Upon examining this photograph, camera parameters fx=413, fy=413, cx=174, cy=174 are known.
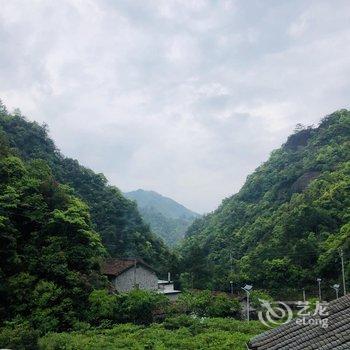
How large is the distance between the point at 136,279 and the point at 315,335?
2851 centimetres

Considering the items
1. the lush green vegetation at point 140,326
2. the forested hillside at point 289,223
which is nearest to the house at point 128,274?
the lush green vegetation at point 140,326

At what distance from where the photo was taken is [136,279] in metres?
34.8

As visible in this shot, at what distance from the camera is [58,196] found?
2955cm

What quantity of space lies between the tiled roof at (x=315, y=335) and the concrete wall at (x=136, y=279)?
26.4m

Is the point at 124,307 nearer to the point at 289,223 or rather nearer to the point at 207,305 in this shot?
the point at 207,305

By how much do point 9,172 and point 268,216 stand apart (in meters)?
39.6

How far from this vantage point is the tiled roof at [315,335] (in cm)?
702

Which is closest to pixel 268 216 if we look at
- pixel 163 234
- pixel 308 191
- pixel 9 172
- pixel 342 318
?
pixel 308 191

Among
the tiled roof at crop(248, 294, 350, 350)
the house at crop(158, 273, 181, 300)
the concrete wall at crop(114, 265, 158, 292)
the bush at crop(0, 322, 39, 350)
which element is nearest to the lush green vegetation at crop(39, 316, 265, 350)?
the bush at crop(0, 322, 39, 350)

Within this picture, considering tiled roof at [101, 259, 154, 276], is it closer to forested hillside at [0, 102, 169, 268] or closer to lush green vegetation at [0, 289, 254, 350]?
lush green vegetation at [0, 289, 254, 350]

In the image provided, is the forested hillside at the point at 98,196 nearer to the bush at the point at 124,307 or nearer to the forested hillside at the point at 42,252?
the forested hillside at the point at 42,252

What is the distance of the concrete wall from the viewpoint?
111 ft

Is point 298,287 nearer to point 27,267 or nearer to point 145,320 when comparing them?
point 145,320

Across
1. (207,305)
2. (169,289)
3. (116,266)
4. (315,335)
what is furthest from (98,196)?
(315,335)
